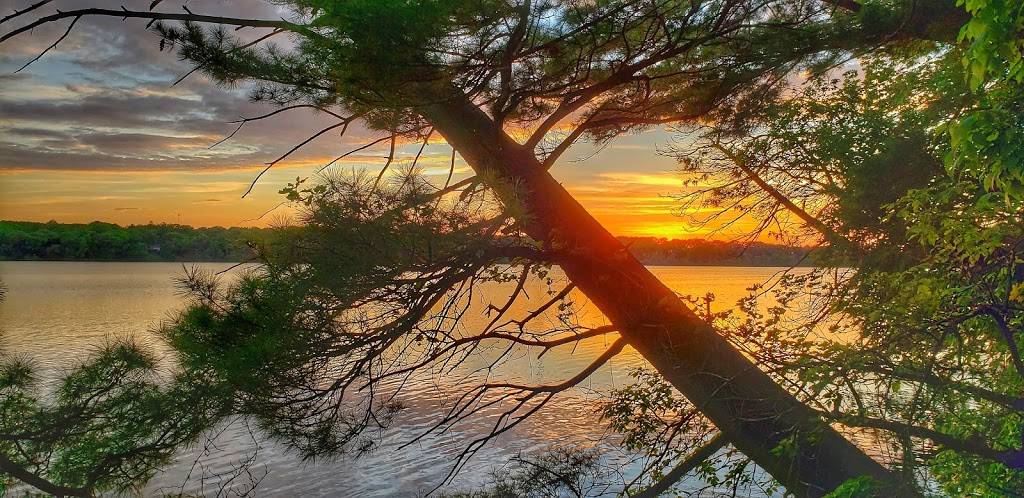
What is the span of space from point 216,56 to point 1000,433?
4378 mm

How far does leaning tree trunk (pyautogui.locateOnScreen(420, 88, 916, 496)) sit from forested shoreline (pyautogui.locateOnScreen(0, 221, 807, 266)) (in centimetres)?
25

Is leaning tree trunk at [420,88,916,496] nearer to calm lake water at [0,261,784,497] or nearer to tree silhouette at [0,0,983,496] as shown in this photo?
tree silhouette at [0,0,983,496]

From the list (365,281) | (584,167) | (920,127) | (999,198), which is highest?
(920,127)

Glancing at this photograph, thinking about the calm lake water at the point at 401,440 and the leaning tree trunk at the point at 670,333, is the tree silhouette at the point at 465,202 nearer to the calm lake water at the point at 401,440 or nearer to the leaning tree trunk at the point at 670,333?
the leaning tree trunk at the point at 670,333

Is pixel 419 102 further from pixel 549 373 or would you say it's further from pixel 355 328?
pixel 549 373

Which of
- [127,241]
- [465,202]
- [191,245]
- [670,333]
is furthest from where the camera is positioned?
[127,241]

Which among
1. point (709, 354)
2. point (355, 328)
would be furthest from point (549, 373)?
point (355, 328)

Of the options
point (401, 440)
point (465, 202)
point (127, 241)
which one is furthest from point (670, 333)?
point (127, 241)

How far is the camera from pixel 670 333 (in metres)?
3.71

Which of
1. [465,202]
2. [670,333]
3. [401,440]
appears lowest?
[401,440]

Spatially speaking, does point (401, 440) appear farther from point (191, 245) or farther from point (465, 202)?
point (465, 202)

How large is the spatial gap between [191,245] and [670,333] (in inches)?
207

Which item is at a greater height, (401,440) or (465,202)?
(465,202)

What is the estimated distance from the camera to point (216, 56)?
3.57 meters
